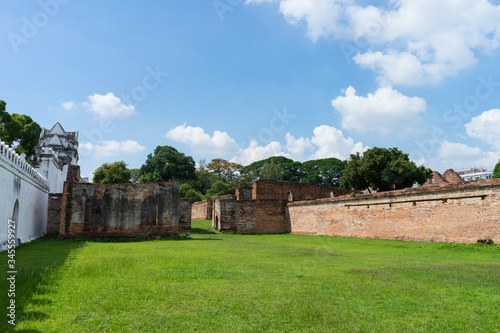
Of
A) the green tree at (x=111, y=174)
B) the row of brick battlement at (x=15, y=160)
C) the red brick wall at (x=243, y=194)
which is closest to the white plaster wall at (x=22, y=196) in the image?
the row of brick battlement at (x=15, y=160)

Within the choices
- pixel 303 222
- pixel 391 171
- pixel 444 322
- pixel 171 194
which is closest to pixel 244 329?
pixel 444 322

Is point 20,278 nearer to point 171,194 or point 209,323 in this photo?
point 209,323

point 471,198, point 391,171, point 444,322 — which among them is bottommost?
point 444,322

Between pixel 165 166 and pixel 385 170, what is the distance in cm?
2981

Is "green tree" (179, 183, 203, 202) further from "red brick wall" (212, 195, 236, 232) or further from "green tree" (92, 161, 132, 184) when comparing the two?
"red brick wall" (212, 195, 236, 232)

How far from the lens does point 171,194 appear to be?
19.8 meters

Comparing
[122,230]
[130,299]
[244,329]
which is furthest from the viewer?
Result: [122,230]

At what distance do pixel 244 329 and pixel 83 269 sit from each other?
181 inches

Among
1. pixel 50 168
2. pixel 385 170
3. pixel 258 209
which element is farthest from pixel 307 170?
pixel 50 168

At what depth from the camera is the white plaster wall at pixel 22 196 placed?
12238mm

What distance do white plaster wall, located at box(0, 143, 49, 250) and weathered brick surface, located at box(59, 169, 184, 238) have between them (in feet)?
4.75

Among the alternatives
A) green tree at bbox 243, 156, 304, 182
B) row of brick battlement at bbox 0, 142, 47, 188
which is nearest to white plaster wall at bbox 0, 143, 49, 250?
row of brick battlement at bbox 0, 142, 47, 188

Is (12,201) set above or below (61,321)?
above

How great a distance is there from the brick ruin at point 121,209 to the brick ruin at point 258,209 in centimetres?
658
